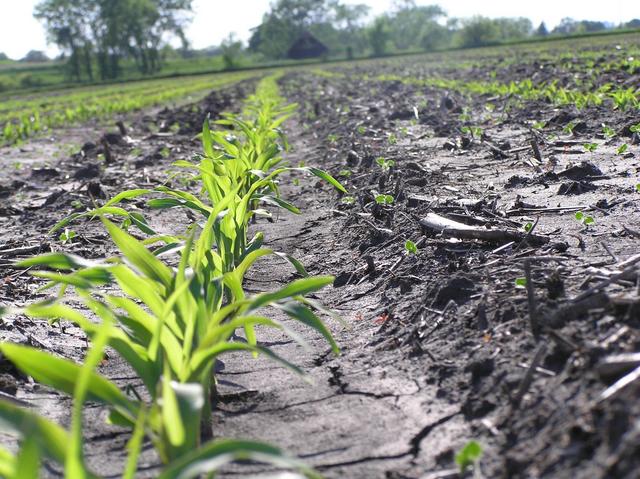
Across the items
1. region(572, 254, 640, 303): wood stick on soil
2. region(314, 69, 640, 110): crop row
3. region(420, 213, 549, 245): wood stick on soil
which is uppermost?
region(314, 69, 640, 110): crop row

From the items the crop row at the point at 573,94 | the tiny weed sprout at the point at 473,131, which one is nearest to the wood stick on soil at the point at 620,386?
the tiny weed sprout at the point at 473,131

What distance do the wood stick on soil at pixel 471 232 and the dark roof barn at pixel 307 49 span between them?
233 ft

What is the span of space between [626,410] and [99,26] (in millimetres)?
81868

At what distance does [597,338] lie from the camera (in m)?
1.91

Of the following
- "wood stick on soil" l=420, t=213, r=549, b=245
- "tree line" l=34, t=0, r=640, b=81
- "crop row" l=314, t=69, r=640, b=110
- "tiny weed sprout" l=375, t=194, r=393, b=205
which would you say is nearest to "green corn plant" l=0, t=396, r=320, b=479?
"wood stick on soil" l=420, t=213, r=549, b=245

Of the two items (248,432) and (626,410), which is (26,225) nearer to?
(248,432)

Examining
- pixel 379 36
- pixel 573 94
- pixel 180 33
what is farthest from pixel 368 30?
pixel 573 94

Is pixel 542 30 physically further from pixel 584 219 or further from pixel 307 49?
pixel 584 219

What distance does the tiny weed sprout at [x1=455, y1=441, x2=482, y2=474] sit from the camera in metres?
1.62

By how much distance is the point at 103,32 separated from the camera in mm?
73875

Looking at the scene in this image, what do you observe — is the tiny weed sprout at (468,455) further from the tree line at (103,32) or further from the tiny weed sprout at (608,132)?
the tree line at (103,32)

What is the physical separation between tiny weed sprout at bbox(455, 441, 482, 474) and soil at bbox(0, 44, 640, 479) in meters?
0.04

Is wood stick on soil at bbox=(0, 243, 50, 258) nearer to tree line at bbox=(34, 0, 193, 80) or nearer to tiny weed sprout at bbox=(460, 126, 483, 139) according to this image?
tiny weed sprout at bbox=(460, 126, 483, 139)

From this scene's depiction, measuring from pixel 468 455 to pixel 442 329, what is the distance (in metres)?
0.94
